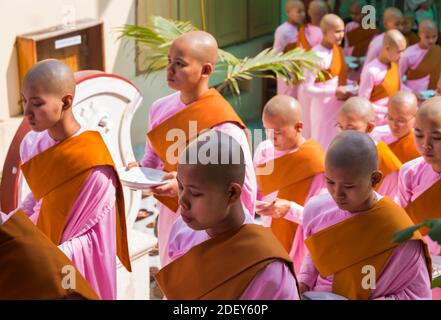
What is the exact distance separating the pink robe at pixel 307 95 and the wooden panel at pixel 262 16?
1035 mm

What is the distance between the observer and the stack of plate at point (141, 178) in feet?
15.1

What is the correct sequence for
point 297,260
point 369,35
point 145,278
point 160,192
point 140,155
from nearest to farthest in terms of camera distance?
point 160,192
point 297,260
point 145,278
point 140,155
point 369,35

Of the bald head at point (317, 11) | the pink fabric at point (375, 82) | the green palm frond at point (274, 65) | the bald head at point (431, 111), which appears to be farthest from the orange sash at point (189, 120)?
the bald head at point (317, 11)

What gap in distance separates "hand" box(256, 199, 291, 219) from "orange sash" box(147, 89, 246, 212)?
19.4 inches

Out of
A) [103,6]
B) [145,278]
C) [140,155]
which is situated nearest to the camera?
[145,278]

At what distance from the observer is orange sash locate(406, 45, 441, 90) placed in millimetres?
9094

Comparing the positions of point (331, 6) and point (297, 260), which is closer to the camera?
point (297, 260)

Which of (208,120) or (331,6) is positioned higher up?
(208,120)

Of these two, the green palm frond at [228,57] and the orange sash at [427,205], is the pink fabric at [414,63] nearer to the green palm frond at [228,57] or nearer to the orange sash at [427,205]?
the green palm frond at [228,57]

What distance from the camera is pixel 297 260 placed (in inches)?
194

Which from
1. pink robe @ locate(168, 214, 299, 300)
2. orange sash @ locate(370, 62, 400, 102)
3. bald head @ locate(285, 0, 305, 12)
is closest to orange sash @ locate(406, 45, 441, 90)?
orange sash @ locate(370, 62, 400, 102)

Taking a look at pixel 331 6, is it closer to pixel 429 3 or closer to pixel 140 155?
pixel 429 3

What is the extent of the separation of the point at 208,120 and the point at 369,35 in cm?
645
